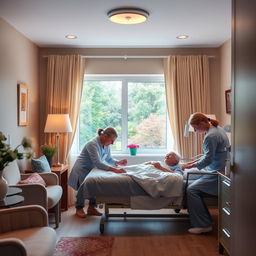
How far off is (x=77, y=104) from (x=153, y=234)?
2476mm

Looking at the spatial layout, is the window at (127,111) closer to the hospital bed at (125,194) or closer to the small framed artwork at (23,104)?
the small framed artwork at (23,104)

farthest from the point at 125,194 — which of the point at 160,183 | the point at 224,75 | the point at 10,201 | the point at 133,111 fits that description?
the point at 224,75

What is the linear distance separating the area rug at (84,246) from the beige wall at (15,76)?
5.05ft

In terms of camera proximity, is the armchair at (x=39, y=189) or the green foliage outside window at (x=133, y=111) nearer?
the armchair at (x=39, y=189)

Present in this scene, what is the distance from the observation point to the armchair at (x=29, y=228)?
233 cm

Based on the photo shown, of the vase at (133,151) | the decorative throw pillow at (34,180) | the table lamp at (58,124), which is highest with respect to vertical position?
the table lamp at (58,124)

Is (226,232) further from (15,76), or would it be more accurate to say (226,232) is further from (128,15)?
(15,76)

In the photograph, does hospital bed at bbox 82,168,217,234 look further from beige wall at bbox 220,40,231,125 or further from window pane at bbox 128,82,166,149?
window pane at bbox 128,82,166,149

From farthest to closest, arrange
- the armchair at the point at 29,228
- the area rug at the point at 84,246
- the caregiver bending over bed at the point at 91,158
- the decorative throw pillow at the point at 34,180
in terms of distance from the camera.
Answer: the caregiver bending over bed at the point at 91,158, the decorative throw pillow at the point at 34,180, the area rug at the point at 84,246, the armchair at the point at 29,228

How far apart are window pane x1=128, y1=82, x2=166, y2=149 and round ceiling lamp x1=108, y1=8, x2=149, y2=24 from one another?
6.42 feet

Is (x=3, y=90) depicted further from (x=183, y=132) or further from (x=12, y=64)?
(x=183, y=132)

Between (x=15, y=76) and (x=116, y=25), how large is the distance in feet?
4.95

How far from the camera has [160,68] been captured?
5504 mm

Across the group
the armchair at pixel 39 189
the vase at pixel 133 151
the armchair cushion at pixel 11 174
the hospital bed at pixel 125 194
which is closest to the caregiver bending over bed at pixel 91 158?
the armchair at pixel 39 189
